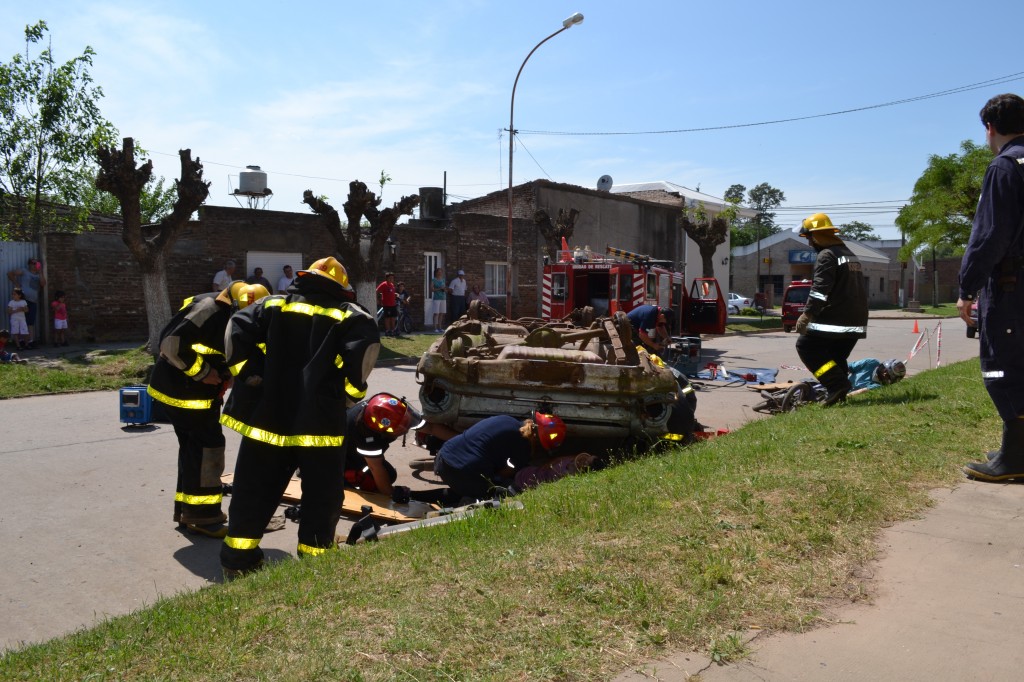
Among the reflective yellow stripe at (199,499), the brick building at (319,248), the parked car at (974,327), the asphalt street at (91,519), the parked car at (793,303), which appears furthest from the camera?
the parked car at (793,303)

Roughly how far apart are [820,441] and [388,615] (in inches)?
159

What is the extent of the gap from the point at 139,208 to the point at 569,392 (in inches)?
472

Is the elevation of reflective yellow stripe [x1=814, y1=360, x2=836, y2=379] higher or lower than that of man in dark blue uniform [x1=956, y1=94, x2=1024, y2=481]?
lower

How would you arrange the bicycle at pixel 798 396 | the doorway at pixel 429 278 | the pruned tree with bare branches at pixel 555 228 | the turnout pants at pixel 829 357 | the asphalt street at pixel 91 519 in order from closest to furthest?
1. the asphalt street at pixel 91 519
2. the turnout pants at pixel 829 357
3. the bicycle at pixel 798 396
4. the doorway at pixel 429 278
5. the pruned tree with bare branches at pixel 555 228

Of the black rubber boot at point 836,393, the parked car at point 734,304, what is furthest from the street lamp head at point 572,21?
the parked car at point 734,304

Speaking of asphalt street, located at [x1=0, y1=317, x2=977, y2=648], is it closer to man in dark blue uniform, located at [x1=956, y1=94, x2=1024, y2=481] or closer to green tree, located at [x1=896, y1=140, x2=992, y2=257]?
man in dark blue uniform, located at [x1=956, y1=94, x2=1024, y2=481]

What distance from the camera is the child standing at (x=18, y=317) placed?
16.8 metres

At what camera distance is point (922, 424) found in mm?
6715

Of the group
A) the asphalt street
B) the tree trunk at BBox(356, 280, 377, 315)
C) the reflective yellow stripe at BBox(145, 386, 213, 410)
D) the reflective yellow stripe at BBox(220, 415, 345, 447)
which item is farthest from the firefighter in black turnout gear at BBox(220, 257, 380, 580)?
the tree trunk at BBox(356, 280, 377, 315)

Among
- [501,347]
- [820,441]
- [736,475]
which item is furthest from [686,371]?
[736,475]

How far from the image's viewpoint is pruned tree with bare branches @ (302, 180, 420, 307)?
1902 cm

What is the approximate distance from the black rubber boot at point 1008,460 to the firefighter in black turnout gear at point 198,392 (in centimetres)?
483

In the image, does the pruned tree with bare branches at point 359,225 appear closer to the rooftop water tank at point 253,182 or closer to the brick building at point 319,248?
the brick building at point 319,248

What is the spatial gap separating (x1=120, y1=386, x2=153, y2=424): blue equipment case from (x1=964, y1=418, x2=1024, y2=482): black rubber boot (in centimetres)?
836
